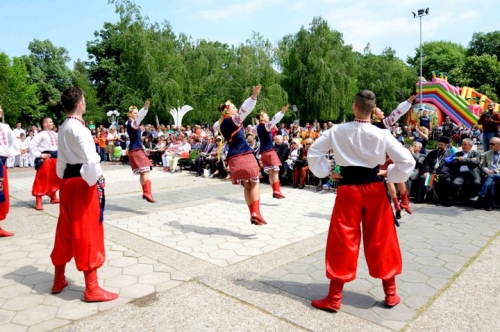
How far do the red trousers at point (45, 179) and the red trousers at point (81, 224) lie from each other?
468 cm

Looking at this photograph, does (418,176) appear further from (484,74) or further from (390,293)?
(484,74)

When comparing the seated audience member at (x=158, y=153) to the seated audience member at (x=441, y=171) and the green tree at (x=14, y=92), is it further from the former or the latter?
the green tree at (x=14, y=92)

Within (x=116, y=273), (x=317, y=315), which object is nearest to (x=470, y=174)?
(x=317, y=315)

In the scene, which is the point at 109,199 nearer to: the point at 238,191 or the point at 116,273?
the point at 238,191

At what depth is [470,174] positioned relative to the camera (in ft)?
25.1

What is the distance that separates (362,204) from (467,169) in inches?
222

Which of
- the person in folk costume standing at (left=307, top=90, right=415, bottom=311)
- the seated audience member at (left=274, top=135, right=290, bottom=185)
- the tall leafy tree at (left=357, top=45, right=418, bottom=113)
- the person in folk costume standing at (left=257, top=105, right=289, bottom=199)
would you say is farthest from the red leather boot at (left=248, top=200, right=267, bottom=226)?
the tall leafy tree at (left=357, top=45, right=418, bottom=113)

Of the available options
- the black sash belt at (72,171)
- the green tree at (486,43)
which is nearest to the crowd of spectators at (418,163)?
the black sash belt at (72,171)

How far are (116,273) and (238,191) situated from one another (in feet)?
18.7

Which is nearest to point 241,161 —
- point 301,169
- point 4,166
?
point 4,166

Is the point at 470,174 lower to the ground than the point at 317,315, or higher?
higher

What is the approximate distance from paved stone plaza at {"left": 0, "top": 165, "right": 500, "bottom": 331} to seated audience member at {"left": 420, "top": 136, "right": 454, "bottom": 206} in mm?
861

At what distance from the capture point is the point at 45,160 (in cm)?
770

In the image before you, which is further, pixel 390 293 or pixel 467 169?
pixel 467 169
